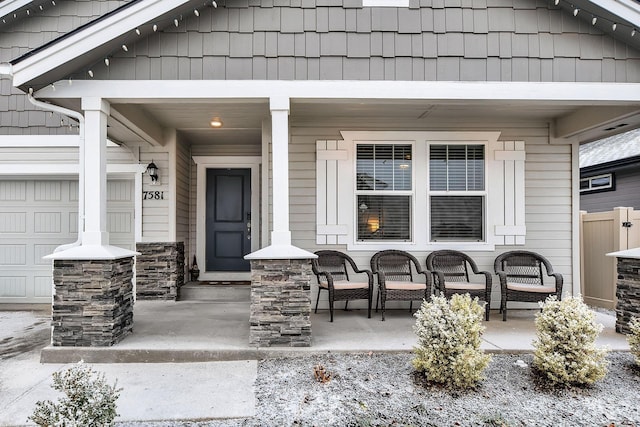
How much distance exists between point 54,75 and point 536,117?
17.7ft

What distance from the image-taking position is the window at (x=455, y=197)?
17.3 ft

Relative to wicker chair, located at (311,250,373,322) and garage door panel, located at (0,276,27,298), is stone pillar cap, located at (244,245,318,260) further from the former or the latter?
garage door panel, located at (0,276,27,298)

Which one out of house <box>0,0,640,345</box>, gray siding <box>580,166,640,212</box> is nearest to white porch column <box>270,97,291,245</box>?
→ house <box>0,0,640,345</box>

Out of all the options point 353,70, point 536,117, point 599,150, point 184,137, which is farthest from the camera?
point 599,150

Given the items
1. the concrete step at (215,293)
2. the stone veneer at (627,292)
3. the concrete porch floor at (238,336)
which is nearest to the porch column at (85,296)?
the concrete porch floor at (238,336)

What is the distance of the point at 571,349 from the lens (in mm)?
2859

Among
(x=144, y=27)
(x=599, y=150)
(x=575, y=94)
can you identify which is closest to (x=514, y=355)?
(x=575, y=94)

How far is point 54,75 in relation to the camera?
11.5ft

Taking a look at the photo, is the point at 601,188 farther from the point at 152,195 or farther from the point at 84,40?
the point at 84,40

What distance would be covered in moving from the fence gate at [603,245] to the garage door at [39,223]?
6568 millimetres

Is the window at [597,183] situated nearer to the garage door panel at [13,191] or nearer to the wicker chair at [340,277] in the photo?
the wicker chair at [340,277]

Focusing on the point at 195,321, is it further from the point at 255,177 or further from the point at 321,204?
the point at 255,177

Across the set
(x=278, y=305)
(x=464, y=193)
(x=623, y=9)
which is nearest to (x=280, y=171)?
(x=278, y=305)

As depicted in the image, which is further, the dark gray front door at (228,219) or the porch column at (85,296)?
the dark gray front door at (228,219)
